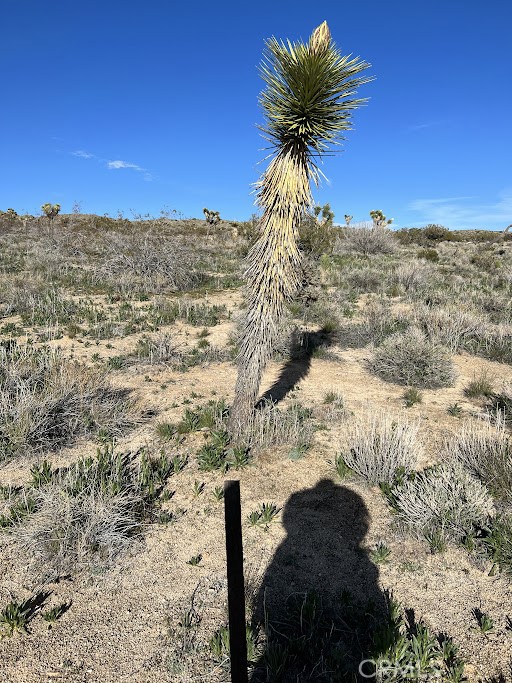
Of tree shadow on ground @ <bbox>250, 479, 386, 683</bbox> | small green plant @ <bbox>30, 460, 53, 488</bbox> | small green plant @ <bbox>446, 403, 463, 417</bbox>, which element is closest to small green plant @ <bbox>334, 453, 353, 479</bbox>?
tree shadow on ground @ <bbox>250, 479, 386, 683</bbox>

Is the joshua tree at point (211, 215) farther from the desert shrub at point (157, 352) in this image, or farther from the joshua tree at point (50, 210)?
the desert shrub at point (157, 352)

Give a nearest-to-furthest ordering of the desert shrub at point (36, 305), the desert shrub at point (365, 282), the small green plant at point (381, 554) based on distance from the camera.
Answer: the small green plant at point (381, 554), the desert shrub at point (36, 305), the desert shrub at point (365, 282)

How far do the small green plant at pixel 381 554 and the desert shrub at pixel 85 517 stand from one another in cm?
221

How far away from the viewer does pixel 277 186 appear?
4598 millimetres

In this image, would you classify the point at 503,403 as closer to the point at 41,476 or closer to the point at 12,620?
the point at 41,476

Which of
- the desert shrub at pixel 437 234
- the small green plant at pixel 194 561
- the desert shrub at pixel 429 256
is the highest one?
the desert shrub at pixel 437 234

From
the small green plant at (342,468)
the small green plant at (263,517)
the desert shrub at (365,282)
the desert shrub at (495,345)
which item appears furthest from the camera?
the desert shrub at (365,282)

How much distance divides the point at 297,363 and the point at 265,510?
522 cm

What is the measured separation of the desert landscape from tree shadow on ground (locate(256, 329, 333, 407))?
0.07m

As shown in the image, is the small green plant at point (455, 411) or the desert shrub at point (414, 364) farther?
the desert shrub at point (414, 364)

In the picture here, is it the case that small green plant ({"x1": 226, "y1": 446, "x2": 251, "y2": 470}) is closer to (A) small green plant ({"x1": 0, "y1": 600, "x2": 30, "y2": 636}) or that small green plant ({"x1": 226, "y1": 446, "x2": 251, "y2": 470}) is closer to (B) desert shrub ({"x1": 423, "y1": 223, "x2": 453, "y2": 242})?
(A) small green plant ({"x1": 0, "y1": 600, "x2": 30, "y2": 636})

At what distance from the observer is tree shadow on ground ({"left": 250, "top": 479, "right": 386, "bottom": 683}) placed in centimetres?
279

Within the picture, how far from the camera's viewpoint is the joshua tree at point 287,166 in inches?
166

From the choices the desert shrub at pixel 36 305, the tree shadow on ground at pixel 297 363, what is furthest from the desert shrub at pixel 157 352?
the desert shrub at pixel 36 305
